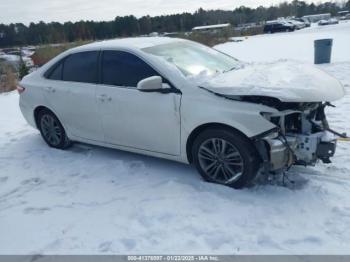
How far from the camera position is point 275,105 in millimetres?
3820

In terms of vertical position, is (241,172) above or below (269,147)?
below

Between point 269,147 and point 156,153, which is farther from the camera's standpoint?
point 156,153

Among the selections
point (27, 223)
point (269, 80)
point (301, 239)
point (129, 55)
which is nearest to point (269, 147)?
point (269, 80)

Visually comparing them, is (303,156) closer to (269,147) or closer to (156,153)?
(269,147)

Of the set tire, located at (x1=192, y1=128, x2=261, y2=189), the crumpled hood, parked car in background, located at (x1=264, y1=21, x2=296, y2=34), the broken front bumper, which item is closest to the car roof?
the crumpled hood

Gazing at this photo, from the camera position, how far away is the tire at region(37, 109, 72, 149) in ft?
18.7

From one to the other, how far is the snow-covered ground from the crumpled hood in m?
1.05

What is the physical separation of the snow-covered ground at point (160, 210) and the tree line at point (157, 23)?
144 feet

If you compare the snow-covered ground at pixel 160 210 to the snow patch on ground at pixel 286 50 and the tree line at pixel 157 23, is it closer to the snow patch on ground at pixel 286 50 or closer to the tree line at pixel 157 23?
the snow patch on ground at pixel 286 50

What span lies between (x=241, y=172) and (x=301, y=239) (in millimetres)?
984

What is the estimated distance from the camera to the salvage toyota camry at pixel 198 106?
3811mm

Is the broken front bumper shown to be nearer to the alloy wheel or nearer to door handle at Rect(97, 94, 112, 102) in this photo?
the alloy wheel

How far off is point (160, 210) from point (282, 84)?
1804 millimetres

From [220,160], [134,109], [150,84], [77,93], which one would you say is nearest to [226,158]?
[220,160]
